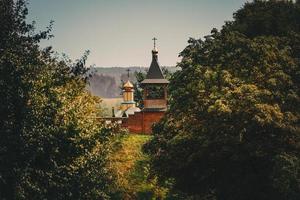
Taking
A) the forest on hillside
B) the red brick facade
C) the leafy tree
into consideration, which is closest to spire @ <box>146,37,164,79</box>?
the red brick facade

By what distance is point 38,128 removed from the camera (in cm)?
1728

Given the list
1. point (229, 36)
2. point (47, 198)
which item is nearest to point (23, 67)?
point (47, 198)

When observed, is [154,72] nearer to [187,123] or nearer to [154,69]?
[154,69]

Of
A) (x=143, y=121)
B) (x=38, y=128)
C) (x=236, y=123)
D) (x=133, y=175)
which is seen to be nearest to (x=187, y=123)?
(x=236, y=123)

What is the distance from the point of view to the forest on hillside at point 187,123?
672 inches

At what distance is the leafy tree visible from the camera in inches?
662

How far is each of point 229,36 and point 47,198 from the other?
15275mm

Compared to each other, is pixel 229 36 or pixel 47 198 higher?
pixel 229 36

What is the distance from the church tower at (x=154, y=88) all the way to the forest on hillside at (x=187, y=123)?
36.3ft

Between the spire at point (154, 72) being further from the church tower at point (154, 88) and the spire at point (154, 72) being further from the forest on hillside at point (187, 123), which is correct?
the forest on hillside at point (187, 123)

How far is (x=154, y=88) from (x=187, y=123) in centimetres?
2324

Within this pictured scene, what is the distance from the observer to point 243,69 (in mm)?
26281

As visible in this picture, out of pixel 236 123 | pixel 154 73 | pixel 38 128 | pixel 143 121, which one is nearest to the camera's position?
pixel 38 128

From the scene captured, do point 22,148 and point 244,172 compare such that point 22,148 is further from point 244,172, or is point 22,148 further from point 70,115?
point 244,172
